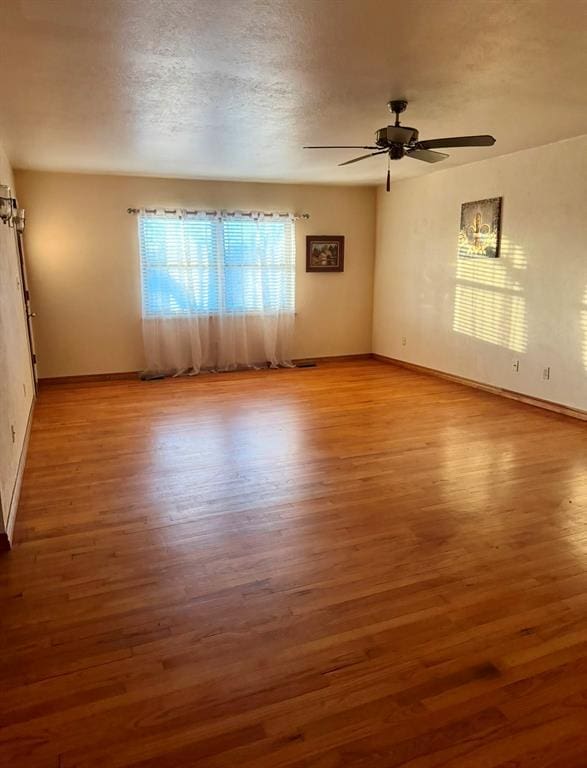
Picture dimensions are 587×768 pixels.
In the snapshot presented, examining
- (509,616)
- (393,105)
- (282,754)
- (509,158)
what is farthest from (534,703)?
(509,158)

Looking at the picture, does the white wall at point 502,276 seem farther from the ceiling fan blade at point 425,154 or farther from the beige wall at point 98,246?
the ceiling fan blade at point 425,154

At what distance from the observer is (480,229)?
5.64 metres

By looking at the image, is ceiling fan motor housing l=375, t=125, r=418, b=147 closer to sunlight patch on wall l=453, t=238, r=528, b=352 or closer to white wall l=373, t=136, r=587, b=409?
white wall l=373, t=136, r=587, b=409

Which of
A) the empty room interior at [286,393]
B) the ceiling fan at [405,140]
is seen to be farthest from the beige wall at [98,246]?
the ceiling fan at [405,140]

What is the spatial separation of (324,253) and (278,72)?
4.44 meters

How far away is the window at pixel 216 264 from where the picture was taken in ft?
21.1

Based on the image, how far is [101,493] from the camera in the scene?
3.25 metres

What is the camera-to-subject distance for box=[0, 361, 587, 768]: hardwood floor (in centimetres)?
157

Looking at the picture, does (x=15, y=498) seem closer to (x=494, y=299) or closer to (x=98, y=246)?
(x=98, y=246)

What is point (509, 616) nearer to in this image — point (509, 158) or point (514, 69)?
point (514, 69)

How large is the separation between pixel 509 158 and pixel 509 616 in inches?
181

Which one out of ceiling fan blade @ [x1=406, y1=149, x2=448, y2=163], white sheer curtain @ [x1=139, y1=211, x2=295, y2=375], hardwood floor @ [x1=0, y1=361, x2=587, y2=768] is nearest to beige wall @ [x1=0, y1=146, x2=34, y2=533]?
hardwood floor @ [x1=0, y1=361, x2=587, y2=768]

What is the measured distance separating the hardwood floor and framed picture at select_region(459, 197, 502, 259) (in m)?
2.27

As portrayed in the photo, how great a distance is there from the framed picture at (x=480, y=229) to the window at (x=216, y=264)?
2254 mm
